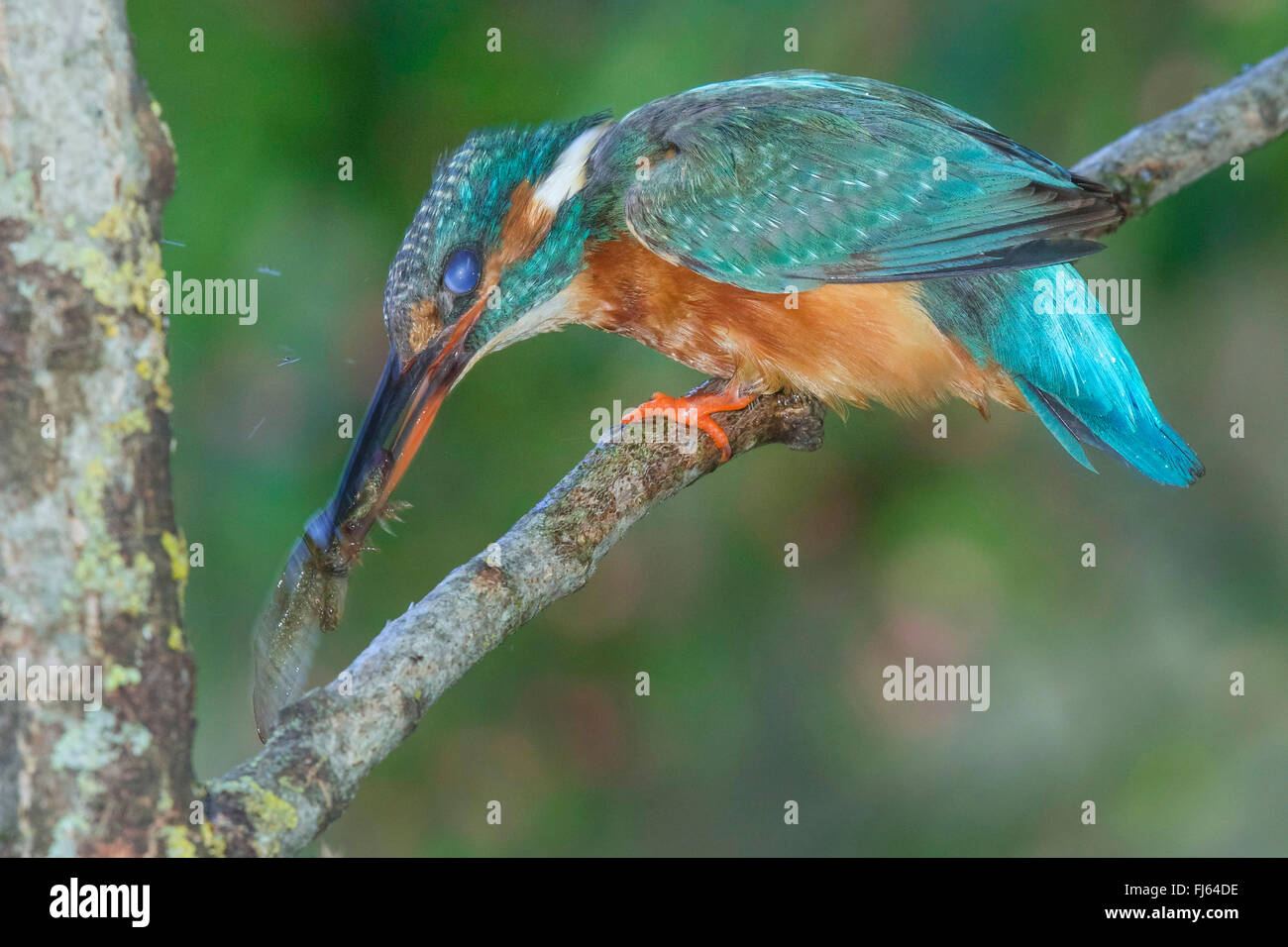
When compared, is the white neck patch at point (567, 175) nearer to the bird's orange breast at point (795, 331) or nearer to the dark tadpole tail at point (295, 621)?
the bird's orange breast at point (795, 331)

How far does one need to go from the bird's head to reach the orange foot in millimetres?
281

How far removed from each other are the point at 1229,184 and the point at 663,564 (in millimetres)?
1748

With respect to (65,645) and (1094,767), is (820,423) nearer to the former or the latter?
(1094,767)

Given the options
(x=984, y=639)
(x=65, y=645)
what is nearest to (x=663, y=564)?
(x=984, y=639)

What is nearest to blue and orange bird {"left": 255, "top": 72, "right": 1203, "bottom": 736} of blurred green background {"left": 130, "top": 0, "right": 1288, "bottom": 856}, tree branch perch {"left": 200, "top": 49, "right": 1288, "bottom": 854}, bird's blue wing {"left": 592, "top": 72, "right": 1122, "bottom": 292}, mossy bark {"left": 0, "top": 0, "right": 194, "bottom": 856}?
bird's blue wing {"left": 592, "top": 72, "right": 1122, "bottom": 292}

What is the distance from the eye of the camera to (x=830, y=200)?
243 cm

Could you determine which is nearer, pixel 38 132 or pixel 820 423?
pixel 38 132

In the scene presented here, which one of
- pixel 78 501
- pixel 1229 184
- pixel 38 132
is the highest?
pixel 1229 184

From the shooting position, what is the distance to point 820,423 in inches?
109

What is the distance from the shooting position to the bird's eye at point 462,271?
7.85 ft

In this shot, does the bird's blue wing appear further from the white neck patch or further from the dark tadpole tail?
the dark tadpole tail

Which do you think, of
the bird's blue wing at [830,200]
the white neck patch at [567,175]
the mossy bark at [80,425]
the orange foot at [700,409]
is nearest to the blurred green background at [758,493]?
the white neck patch at [567,175]

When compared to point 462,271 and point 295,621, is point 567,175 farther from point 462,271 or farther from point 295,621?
point 295,621

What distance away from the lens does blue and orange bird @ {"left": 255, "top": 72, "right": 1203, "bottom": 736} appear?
2373mm
